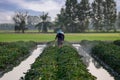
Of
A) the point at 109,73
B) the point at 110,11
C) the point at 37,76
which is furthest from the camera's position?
the point at 110,11

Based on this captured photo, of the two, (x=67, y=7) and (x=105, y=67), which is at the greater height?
(x=67, y=7)

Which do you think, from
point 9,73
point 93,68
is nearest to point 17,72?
point 9,73

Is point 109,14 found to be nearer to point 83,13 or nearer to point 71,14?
point 83,13

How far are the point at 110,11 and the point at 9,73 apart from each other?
91953 millimetres

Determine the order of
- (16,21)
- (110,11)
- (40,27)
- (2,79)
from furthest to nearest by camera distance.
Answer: (40,27) < (16,21) < (110,11) < (2,79)

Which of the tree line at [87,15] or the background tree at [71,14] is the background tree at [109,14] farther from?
the background tree at [71,14]

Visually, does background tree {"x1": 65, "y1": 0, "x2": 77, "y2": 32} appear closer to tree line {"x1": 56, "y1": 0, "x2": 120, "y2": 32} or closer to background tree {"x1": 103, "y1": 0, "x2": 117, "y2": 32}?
tree line {"x1": 56, "y1": 0, "x2": 120, "y2": 32}

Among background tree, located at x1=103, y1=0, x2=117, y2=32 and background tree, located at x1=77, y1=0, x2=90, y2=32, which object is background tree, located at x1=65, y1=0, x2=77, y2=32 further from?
background tree, located at x1=103, y1=0, x2=117, y2=32

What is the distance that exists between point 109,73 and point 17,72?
5.39 meters

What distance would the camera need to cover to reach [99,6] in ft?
347

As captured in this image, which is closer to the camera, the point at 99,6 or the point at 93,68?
the point at 93,68

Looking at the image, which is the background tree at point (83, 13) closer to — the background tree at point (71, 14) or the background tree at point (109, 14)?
the background tree at point (71, 14)

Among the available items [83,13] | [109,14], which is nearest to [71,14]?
[83,13]

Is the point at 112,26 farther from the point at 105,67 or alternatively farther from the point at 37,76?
the point at 37,76
